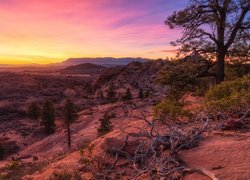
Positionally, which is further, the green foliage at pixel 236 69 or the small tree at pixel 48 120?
the small tree at pixel 48 120

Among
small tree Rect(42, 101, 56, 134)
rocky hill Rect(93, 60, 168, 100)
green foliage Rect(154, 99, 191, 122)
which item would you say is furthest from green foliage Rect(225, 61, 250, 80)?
rocky hill Rect(93, 60, 168, 100)

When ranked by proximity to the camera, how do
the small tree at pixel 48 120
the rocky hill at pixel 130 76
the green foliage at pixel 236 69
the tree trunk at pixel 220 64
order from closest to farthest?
1. the tree trunk at pixel 220 64
2. the green foliage at pixel 236 69
3. the small tree at pixel 48 120
4. the rocky hill at pixel 130 76

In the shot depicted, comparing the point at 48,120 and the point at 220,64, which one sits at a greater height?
the point at 220,64

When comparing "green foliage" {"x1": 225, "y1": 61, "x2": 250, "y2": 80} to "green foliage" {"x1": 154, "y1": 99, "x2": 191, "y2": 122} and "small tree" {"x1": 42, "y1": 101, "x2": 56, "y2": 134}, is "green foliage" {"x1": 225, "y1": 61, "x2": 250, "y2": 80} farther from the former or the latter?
"small tree" {"x1": 42, "y1": 101, "x2": 56, "y2": 134}

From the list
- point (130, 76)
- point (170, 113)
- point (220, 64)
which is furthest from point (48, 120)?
point (130, 76)

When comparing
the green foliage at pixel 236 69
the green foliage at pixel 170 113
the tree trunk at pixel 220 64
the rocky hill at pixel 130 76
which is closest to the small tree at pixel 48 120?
the green foliage at pixel 236 69

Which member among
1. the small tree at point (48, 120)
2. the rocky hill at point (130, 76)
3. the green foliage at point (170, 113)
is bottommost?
the small tree at point (48, 120)

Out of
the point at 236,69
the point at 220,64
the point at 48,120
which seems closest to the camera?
the point at 220,64

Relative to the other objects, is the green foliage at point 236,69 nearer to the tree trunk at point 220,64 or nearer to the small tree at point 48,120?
the tree trunk at point 220,64

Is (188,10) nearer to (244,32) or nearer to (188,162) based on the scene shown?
(244,32)

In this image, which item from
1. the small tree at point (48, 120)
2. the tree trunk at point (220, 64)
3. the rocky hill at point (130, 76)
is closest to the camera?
the tree trunk at point (220, 64)

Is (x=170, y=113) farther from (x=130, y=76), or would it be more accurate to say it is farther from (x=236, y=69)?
(x=130, y=76)

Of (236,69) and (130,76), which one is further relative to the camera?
(130,76)

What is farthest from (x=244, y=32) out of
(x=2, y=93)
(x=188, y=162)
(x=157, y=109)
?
(x=2, y=93)
